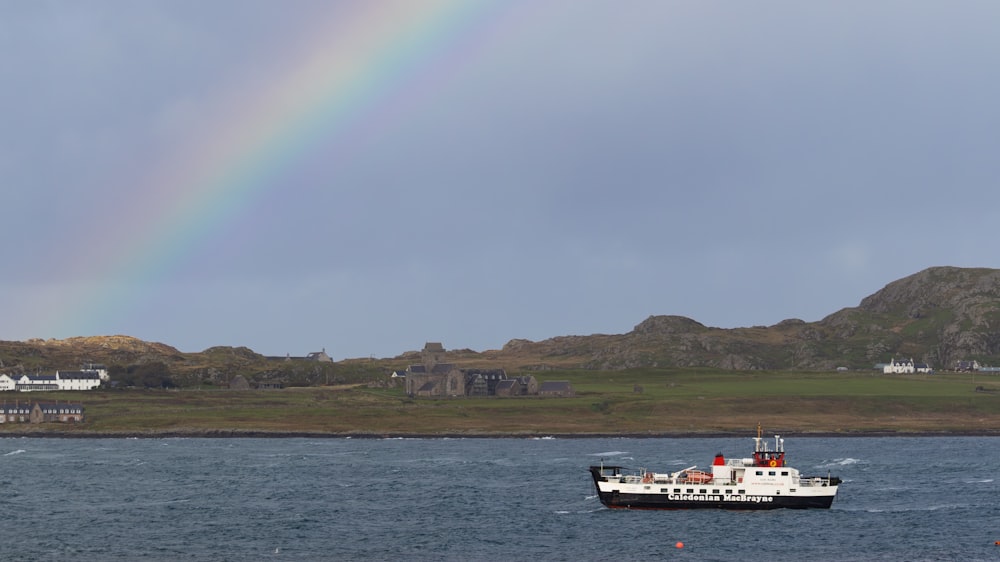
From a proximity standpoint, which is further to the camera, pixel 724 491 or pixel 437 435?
pixel 437 435

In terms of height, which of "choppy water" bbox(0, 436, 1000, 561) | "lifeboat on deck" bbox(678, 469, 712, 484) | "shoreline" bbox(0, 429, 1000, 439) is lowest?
"choppy water" bbox(0, 436, 1000, 561)

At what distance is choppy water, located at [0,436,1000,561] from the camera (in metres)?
75.9

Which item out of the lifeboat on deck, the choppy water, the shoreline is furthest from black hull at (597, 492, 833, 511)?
the shoreline

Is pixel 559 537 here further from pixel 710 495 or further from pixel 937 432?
pixel 937 432

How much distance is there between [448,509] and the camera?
95.6 metres

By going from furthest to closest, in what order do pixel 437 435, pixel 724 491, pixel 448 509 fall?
pixel 437 435
pixel 724 491
pixel 448 509

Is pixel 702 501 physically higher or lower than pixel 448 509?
higher

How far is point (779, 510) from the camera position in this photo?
95.7 metres

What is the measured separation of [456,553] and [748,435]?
114 metres

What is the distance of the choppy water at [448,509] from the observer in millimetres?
75875

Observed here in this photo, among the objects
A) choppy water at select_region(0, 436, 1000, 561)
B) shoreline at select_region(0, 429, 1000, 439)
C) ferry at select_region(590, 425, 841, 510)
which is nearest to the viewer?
choppy water at select_region(0, 436, 1000, 561)

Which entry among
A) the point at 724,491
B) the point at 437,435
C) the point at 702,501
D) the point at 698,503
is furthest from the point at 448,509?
the point at 437,435

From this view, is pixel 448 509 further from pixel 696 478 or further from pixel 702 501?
pixel 702 501

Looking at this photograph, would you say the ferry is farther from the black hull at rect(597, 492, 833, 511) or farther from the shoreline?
the shoreline
